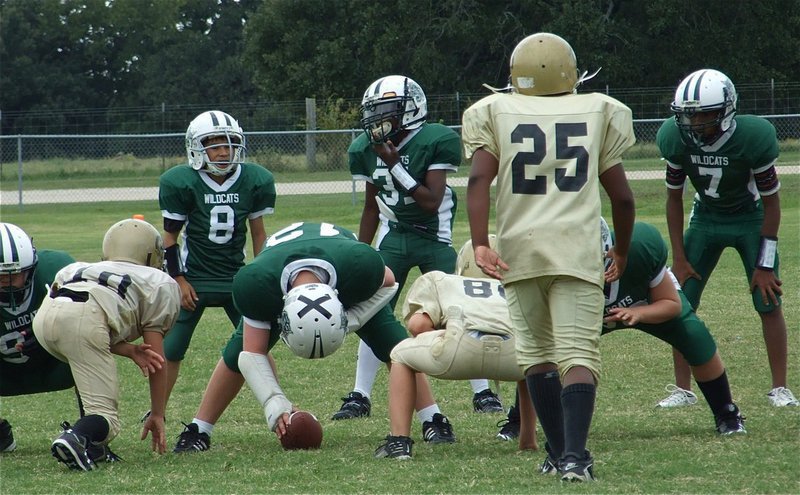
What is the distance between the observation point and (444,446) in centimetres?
525

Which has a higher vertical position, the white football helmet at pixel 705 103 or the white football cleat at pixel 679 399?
the white football helmet at pixel 705 103

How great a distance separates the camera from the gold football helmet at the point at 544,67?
176 inches

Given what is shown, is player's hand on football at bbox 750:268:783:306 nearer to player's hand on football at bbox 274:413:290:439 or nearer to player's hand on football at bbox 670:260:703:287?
player's hand on football at bbox 670:260:703:287

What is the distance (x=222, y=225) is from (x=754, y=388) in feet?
10.6

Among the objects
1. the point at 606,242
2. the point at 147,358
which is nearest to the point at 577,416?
the point at 606,242

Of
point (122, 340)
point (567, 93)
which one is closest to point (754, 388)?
point (567, 93)

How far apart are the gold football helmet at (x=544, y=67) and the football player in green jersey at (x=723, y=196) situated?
1790 mm

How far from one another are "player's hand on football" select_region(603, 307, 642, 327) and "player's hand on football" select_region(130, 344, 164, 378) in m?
2.03

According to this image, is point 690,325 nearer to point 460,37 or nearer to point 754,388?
point 754,388

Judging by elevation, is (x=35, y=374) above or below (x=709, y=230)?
below

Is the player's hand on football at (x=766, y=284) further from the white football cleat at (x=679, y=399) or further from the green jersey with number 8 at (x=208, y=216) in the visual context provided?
the green jersey with number 8 at (x=208, y=216)

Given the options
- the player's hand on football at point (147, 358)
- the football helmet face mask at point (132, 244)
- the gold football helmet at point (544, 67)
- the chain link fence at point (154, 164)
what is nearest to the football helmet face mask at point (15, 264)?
the football helmet face mask at point (132, 244)

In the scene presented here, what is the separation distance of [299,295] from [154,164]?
2184 cm

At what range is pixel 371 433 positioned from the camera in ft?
18.9
